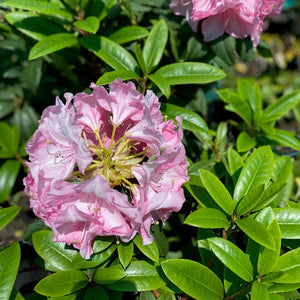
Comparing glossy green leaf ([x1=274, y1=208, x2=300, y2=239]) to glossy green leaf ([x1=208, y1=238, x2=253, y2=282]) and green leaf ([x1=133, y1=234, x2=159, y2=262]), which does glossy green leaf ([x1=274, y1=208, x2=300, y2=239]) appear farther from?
green leaf ([x1=133, y1=234, x2=159, y2=262])

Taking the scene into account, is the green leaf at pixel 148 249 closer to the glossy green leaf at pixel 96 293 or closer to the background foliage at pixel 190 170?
the background foliage at pixel 190 170

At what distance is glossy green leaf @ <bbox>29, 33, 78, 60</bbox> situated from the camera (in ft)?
3.94

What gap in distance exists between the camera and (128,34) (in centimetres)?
140

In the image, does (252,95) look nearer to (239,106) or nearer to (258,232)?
(239,106)

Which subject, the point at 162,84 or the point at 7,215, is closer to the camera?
the point at 7,215

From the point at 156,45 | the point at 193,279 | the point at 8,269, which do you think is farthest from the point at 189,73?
the point at 8,269

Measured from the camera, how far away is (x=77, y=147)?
2.74ft

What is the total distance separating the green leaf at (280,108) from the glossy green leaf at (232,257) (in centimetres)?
70

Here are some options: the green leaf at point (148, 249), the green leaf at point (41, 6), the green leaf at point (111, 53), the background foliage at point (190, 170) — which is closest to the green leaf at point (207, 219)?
the background foliage at point (190, 170)

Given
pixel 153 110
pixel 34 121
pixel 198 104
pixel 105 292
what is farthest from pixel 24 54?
pixel 105 292

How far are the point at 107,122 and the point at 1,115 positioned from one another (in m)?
1.01

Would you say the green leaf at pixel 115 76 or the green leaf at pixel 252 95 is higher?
the green leaf at pixel 115 76

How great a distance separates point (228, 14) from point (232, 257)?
2.76 ft

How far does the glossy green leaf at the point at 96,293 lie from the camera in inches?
36.9
